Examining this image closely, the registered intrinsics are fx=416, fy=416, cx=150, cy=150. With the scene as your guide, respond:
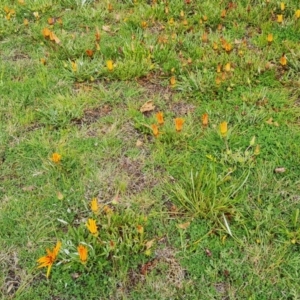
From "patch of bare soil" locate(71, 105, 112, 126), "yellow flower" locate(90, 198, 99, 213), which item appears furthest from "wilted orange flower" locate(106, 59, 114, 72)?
"yellow flower" locate(90, 198, 99, 213)

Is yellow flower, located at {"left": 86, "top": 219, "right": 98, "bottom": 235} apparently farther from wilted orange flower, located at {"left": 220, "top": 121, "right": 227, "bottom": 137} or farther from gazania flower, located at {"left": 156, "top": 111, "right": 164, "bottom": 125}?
wilted orange flower, located at {"left": 220, "top": 121, "right": 227, "bottom": 137}

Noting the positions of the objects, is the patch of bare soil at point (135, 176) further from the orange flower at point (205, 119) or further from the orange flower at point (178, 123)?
the orange flower at point (205, 119)

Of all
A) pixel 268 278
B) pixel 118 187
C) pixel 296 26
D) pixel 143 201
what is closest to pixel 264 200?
pixel 268 278

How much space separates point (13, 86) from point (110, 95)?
852 millimetres

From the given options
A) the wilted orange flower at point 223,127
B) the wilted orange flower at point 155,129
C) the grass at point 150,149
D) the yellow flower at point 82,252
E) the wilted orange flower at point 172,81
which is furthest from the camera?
the wilted orange flower at point 172,81

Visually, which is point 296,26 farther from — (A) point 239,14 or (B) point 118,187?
(B) point 118,187

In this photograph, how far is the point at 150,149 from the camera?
3.08 meters

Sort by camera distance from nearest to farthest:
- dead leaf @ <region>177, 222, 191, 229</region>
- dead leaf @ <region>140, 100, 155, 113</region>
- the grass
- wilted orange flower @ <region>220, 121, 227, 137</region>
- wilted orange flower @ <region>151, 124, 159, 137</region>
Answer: the grass < dead leaf @ <region>177, 222, 191, 229</region> < wilted orange flower @ <region>220, 121, 227, 137</region> < wilted orange flower @ <region>151, 124, 159, 137</region> < dead leaf @ <region>140, 100, 155, 113</region>

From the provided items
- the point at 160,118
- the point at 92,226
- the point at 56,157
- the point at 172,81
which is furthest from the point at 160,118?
the point at 92,226

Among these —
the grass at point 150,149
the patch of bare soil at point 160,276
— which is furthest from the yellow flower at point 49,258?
the patch of bare soil at point 160,276

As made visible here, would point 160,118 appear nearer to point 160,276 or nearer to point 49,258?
point 160,276

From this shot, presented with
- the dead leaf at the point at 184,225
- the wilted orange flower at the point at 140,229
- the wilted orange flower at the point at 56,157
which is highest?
the wilted orange flower at the point at 56,157

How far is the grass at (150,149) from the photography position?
7.94 feet

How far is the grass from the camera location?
95.3 inches
